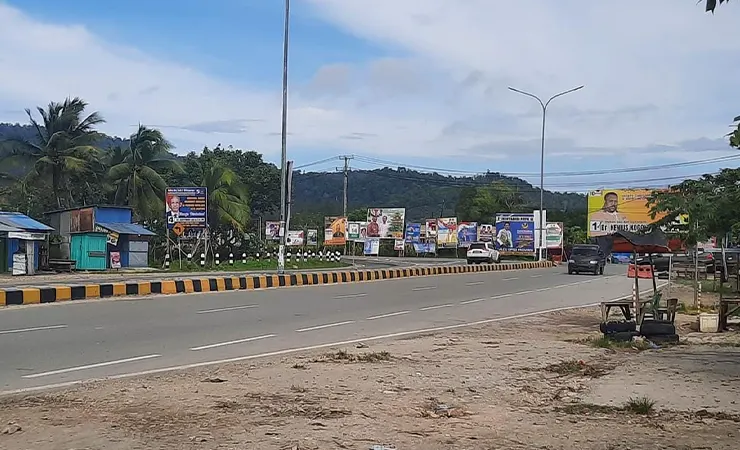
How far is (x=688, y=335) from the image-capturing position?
14805 mm

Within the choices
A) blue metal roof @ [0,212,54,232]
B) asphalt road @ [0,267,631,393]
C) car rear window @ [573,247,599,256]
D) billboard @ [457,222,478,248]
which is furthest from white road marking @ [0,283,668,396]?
billboard @ [457,222,478,248]

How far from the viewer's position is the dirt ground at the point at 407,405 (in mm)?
6219

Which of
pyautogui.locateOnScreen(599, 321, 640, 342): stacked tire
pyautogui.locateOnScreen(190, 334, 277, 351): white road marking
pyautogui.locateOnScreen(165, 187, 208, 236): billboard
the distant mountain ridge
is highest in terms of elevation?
the distant mountain ridge

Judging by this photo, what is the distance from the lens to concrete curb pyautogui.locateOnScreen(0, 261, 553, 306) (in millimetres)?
19252

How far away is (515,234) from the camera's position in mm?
59719

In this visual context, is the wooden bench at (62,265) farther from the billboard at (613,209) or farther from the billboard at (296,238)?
the billboard at (613,209)

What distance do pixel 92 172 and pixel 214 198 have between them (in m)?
6.97

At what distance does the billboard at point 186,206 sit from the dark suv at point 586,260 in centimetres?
1917

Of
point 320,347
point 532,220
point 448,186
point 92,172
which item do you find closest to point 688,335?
point 320,347

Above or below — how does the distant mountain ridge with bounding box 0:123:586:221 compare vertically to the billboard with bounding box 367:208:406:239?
above

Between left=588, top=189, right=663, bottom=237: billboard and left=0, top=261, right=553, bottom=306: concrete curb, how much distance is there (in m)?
31.6

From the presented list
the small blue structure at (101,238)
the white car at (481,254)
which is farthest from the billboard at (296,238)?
the small blue structure at (101,238)

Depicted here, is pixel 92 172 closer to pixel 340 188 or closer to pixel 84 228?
pixel 84 228

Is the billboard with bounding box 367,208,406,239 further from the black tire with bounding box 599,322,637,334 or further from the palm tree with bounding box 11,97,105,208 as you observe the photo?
the black tire with bounding box 599,322,637,334
